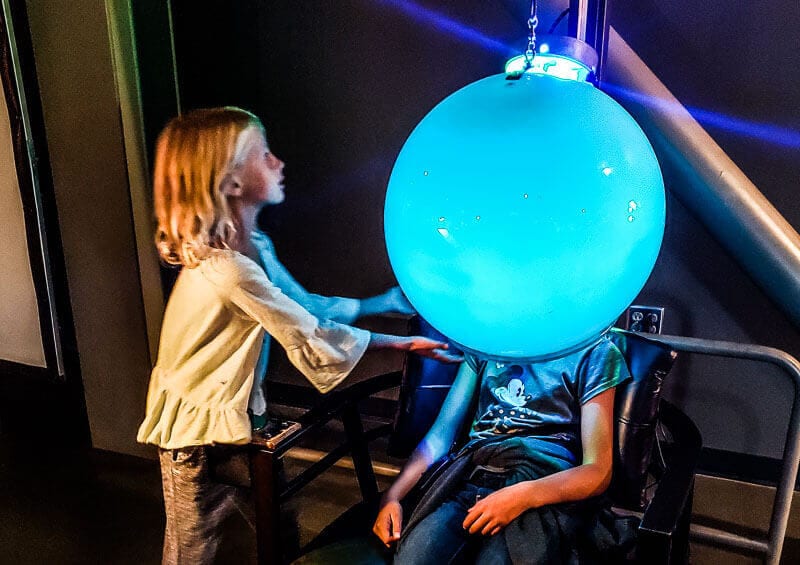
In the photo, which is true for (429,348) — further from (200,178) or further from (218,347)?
(200,178)

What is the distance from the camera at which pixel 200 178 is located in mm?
1422

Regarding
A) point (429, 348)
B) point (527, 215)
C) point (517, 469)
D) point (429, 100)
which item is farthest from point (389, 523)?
point (429, 100)

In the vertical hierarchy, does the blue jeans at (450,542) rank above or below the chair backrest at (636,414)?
below

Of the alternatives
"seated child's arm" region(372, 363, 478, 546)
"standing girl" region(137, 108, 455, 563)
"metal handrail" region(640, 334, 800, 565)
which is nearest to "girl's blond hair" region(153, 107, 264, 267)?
"standing girl" region(137, 108, 455, 563)

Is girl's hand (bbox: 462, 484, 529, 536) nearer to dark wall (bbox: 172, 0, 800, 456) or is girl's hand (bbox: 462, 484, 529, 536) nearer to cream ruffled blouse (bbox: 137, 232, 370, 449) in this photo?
cream ruffled blouse (bbox: 137, 232, 370, 449)

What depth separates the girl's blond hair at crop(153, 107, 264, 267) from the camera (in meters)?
1.42

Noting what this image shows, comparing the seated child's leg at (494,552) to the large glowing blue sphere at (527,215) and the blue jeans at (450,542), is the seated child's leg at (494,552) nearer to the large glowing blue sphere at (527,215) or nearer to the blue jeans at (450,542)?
the blue jeans at (450,542)

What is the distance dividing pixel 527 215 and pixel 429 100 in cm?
122

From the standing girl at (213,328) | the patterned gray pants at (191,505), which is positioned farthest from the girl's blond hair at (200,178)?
the patterned gray pants at (191,505)

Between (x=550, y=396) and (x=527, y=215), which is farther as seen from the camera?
(x=550, y=396)

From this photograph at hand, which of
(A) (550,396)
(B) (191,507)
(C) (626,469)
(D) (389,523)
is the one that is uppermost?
(A) (550,396)

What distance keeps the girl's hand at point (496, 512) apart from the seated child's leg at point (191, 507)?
2.03 feet

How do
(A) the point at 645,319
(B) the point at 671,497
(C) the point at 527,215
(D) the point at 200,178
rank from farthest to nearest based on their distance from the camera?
1. (A) the point at 645,319
2. (D) the point at 200,178
3. (B) the point at 671,497
4. (C) the point at 527,215

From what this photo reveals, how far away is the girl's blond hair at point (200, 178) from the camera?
1423 mm
